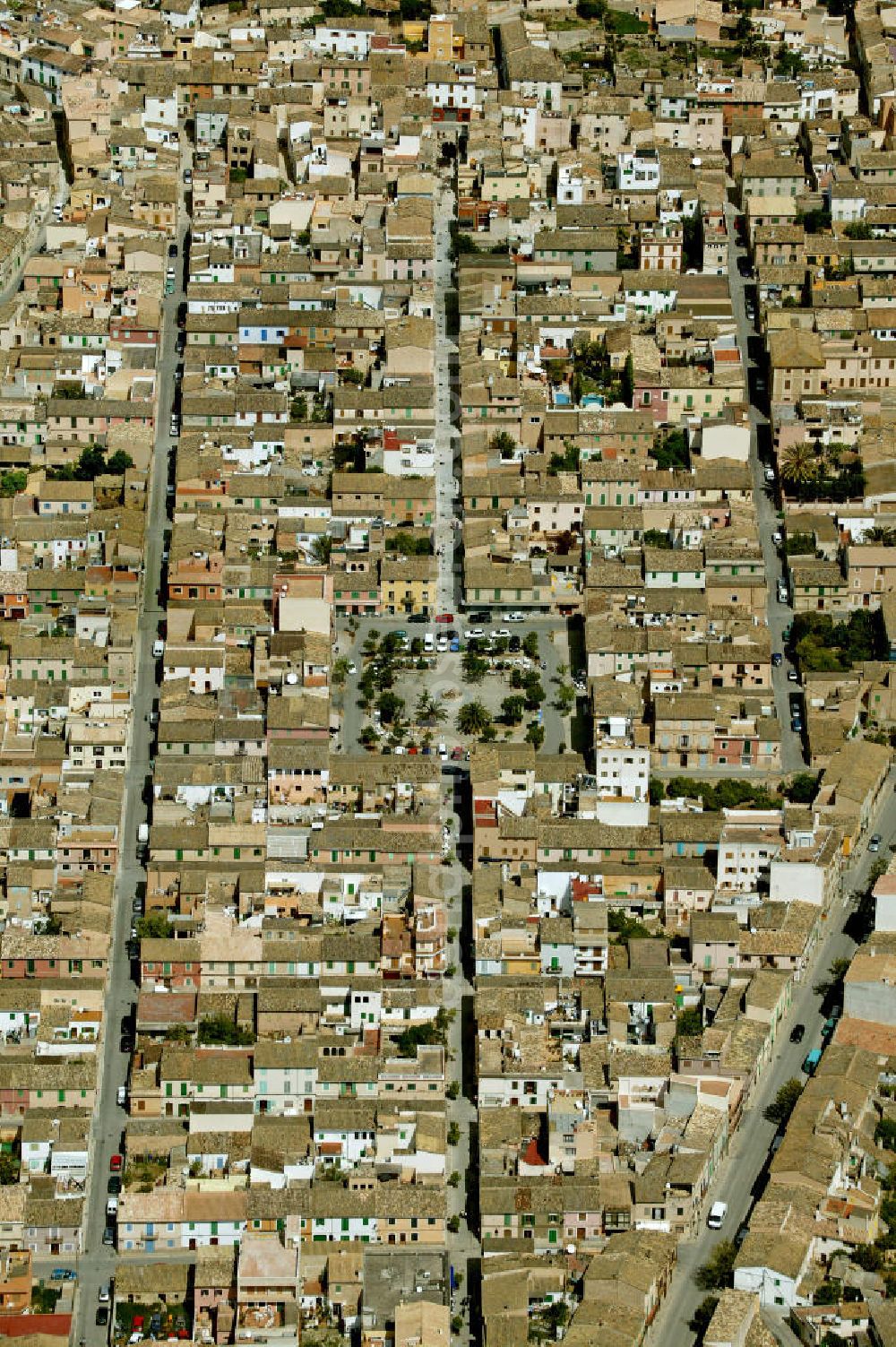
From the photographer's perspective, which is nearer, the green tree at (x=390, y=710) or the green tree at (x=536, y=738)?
the green tree at (x=536, y=738)

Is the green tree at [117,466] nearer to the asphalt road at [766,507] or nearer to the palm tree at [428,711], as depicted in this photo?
the palm tree at [428,711]

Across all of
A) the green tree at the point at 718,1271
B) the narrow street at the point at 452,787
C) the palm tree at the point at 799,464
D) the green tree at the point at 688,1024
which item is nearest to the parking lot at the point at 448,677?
the narrow street at the point at 452,787

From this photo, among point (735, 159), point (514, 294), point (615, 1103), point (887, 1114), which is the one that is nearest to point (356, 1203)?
point (615, 1103)

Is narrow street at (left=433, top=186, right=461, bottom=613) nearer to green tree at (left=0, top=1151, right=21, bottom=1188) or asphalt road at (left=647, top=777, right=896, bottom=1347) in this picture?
asphalt road at (left=647, top=777, right=896, bottom=1347)

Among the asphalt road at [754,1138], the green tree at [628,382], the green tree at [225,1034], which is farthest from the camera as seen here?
the green tree at [628,382]

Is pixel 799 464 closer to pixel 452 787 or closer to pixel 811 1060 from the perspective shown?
pixel 452 787

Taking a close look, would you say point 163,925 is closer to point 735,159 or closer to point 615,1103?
point 615,1103

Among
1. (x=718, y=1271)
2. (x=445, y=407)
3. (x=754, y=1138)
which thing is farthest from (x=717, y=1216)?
(x=445, y=407)
